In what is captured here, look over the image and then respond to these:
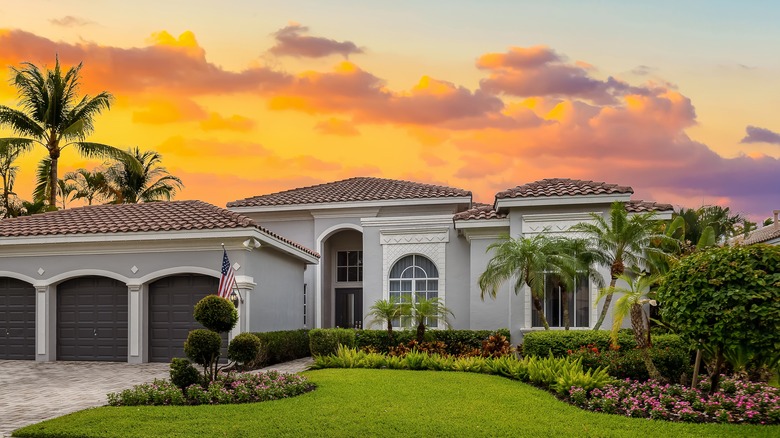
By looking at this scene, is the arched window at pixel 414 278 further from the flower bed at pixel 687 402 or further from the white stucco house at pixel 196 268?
the flower bed at pixel 687 402

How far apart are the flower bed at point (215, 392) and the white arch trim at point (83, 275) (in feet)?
26.4

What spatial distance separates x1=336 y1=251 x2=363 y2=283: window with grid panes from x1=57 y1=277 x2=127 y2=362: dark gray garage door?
382 inches

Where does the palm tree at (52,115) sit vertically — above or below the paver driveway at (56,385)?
above

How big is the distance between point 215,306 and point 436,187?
15.2 meters

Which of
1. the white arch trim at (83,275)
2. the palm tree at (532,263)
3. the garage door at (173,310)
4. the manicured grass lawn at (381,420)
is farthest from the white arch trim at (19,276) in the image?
the palm tree at (532,263)

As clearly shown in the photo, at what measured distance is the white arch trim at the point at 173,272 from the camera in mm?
20609

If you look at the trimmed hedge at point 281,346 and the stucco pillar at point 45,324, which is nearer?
the trimmed hedge at point 281,346

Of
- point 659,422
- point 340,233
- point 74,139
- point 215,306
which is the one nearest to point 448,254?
point 340,233

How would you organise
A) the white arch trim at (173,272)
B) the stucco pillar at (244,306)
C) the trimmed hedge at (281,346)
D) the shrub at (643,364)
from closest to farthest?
the shrub at (643,364) < the stucco pillar at (244,306) < the trimmed hedge at (281,346) < the white arch trim at (173,272)

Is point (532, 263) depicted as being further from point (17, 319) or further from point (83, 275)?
point (17, 319)

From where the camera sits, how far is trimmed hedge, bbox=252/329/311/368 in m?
20.3

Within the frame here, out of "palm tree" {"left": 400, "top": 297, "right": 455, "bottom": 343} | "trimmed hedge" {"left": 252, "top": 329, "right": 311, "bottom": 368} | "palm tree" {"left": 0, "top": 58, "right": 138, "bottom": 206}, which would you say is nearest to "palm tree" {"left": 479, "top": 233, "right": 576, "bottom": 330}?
"palm tree" {"left": 400, "top": 297, "right": 455, "bottom": 343}

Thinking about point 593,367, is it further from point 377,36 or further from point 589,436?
point 377,36

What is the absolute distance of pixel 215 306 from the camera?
559 inches
